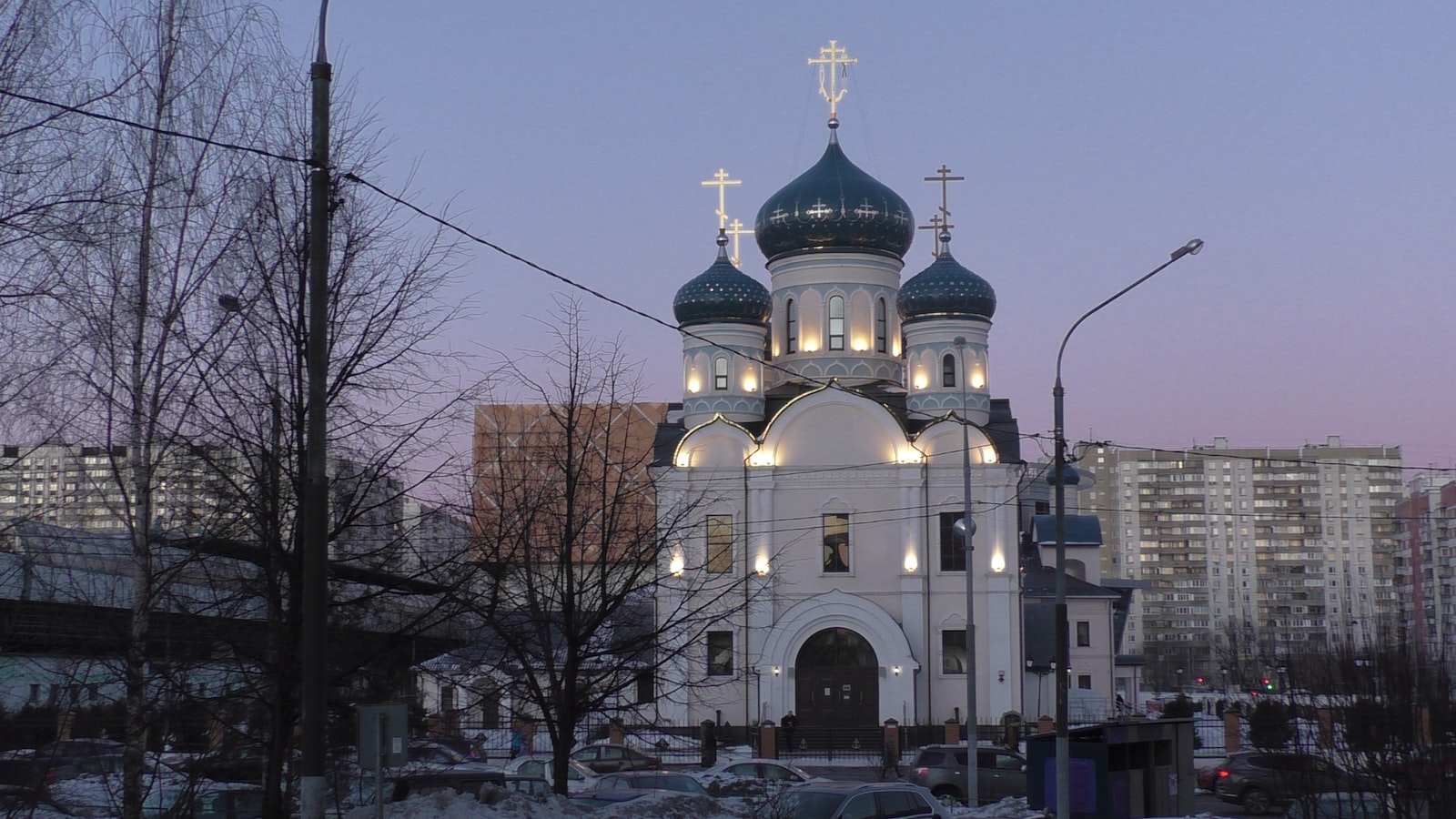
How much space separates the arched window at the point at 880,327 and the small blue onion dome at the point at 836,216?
1636 millimetres

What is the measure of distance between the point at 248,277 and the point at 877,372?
3474 cm

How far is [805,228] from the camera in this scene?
46.9 m

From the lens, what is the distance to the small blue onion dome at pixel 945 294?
4509 centimetres

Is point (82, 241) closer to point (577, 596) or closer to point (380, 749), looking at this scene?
point (380, 749)

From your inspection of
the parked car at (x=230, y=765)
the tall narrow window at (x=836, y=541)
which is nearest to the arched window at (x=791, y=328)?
the tall narrow window at (x=836, y=541)

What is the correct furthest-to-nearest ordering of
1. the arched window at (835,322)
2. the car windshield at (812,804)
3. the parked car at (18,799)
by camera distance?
the arched window at (835,322)
the car windshield at (812,804)
the parked car at (18,799)

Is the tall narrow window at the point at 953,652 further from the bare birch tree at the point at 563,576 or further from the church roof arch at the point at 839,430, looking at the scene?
the bare birch tree at the point at 563,576

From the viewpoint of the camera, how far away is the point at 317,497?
1066 cm

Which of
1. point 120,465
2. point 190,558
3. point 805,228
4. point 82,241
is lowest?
point 190,558

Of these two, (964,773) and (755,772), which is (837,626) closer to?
(964,773)

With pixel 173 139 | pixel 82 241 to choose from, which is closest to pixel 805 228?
pixel 173 139

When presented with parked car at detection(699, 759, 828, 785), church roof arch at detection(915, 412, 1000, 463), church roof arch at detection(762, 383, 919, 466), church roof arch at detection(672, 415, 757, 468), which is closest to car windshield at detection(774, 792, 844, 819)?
parked car at detection(699, 759, 828, 785)

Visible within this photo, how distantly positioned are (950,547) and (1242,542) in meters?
114

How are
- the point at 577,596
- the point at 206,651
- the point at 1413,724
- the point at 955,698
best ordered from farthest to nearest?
the point at 955,698 < the point at 577,596 < the point at 1413,724 < the point at 206,651
